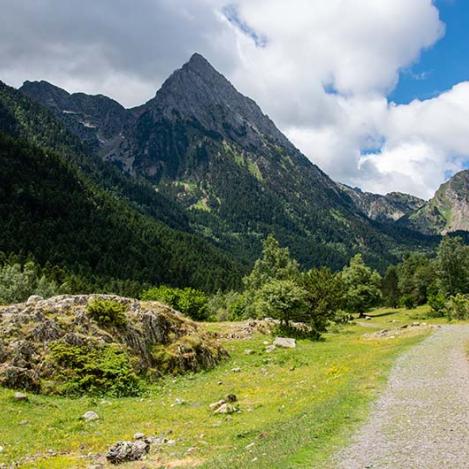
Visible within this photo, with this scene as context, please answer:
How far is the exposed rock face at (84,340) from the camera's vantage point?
26.9 metres

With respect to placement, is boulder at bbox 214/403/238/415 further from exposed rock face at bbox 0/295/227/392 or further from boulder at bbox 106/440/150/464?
exposed rock face at bbox 0/295/227/392

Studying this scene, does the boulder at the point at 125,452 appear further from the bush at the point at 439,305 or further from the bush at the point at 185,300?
the bush at the point at 439,305

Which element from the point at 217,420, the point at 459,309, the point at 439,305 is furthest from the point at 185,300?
the point at 217,420

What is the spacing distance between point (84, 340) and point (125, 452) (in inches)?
592

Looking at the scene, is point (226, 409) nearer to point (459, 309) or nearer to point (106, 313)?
point (106, 313)

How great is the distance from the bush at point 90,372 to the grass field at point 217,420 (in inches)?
50.8

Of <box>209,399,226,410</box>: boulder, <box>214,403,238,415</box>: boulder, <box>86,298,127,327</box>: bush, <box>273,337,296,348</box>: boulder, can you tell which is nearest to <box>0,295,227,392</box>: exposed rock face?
<box>86,298,127,327</box>: bush

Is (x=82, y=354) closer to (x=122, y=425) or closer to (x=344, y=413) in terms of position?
(x=122, y=425)

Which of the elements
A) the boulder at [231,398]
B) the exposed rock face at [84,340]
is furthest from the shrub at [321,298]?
the boulder at [231,398]

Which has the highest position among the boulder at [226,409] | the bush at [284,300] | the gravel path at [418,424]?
the bush at [284,300]

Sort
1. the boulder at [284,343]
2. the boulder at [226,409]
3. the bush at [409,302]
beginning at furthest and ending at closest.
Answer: the bush at [409,302] → the boulder at [284,343] → the boulder at [226,409]

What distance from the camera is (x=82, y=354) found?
95.0ft

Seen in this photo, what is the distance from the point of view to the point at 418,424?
16.2 metres

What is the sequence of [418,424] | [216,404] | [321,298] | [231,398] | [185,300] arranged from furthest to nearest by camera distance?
1. [185,300]
2. [321,298]
3. [231,398]
4. [216,404]
5. [418,424]
